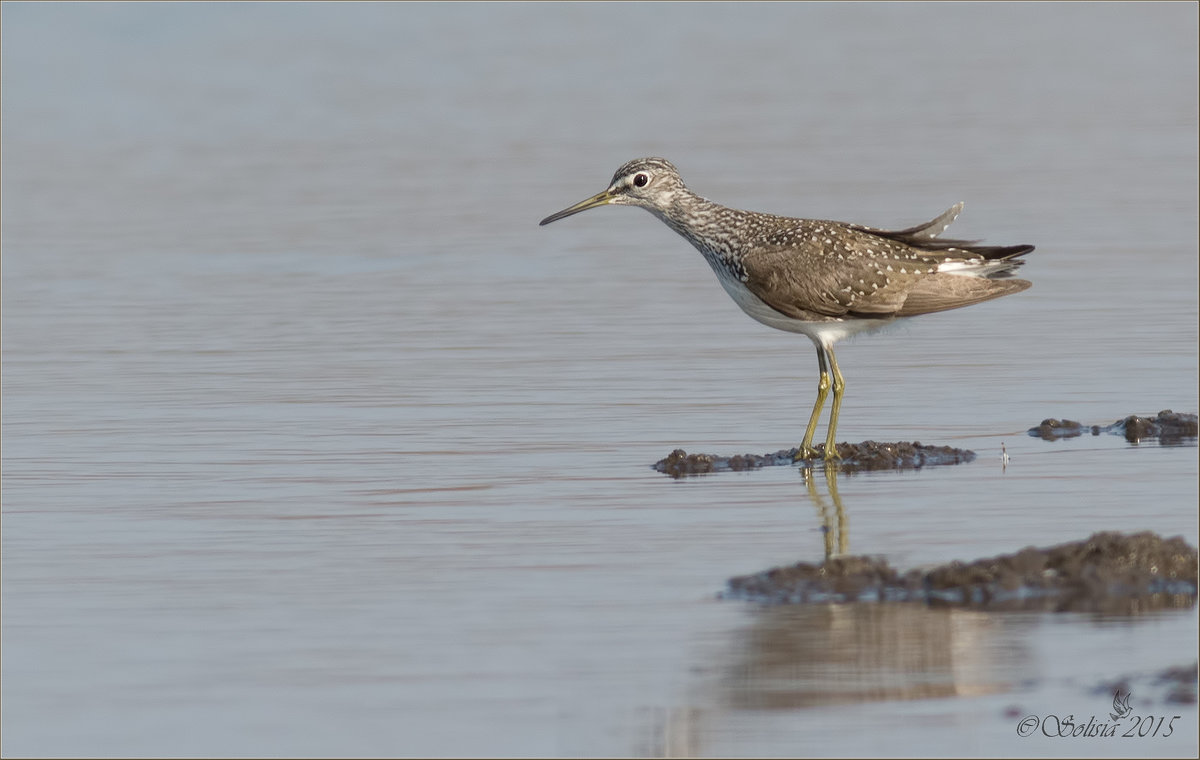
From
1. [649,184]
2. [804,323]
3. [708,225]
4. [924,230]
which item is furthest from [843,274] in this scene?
[649,184]

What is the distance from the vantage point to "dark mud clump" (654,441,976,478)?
1055 cm

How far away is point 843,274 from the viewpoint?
11.4 meters

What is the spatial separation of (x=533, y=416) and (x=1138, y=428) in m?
3.53

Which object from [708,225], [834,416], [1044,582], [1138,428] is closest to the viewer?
[1044,582]

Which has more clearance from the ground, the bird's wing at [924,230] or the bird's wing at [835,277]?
the bird's wing at [924,230]

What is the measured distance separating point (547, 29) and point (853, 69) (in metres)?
9.00

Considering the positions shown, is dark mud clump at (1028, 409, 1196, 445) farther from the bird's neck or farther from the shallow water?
the bird's neck

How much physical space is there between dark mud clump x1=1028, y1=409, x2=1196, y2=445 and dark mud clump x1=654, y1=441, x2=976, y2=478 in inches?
24.8

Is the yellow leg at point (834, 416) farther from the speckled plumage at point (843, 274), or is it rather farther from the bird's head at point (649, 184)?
the bird's head at point (649, 184)

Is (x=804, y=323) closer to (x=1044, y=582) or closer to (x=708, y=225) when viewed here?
(x=708, y=225)

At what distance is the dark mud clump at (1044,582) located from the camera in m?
7.70

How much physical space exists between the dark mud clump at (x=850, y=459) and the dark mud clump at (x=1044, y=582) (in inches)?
99.6

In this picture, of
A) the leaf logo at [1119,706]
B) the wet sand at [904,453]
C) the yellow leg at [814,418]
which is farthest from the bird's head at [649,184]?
the leaf logo at [1119,706]

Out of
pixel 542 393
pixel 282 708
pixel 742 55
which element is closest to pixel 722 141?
pixel 742 55
